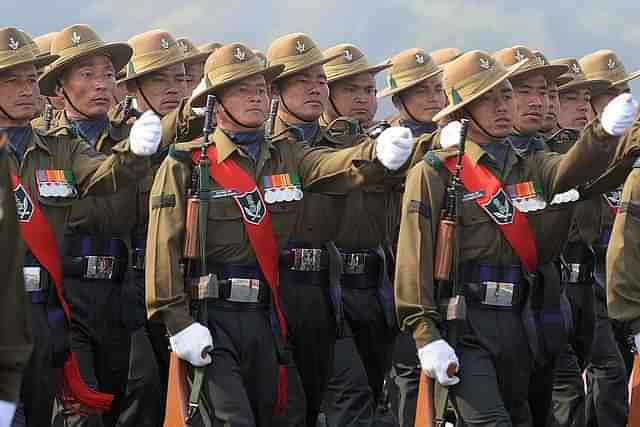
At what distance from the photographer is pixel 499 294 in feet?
29.7

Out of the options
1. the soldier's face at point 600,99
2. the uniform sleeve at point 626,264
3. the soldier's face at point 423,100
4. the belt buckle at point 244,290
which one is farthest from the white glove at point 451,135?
the soldier's face at point 600,99

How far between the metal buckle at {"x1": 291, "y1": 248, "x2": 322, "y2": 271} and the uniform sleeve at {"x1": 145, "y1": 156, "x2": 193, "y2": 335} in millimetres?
1618

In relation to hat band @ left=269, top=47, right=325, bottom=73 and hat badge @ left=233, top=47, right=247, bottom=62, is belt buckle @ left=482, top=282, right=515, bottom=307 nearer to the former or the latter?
hat badge @ left=233, top=47, right=247, bottom=62

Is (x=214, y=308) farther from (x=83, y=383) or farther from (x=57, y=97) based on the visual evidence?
(x=57, y=97)

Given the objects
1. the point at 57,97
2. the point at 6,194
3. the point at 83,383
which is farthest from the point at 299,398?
the point at 6,194

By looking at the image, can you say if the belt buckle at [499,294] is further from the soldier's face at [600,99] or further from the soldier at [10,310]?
the soldier's face at [600,99]

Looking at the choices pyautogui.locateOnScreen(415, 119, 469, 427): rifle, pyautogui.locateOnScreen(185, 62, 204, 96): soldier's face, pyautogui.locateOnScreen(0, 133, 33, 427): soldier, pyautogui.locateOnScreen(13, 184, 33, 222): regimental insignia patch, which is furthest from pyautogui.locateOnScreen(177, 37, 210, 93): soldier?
pyautogui.locateOnScreen(0, 133, 33, 427): soldier

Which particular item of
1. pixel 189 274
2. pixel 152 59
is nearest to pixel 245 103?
pixel 189 274

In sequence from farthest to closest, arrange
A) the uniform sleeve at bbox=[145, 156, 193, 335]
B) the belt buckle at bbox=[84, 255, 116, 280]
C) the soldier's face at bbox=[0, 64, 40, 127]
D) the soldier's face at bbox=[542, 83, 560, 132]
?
the soldier's face at bbox=[542, 83, 560, 132] < the belt buckle at bbox=[84, 255, 116, 280] < the soldier's face at bbox=[0, 64, 40, 127] < the uniform sleeve at bbox=[145, 156, 193, 335]

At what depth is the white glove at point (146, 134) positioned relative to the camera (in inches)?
347

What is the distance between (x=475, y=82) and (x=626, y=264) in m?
1.34

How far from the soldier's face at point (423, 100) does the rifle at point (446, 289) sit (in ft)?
13.3

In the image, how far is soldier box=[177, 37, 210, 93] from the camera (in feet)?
42.3

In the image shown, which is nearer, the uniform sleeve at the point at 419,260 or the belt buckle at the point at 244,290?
the uniform sleeve at the point at 419,260
